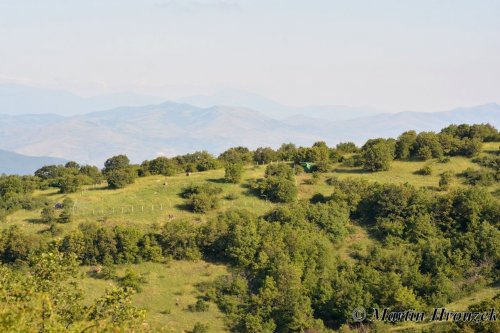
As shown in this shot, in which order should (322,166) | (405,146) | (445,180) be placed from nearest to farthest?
(445,180) → (322,166) → (405,146)

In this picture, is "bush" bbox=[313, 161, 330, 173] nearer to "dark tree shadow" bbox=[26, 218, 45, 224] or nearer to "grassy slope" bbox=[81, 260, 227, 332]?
"grassy slope" bbox=[81, 260, 227, 332]

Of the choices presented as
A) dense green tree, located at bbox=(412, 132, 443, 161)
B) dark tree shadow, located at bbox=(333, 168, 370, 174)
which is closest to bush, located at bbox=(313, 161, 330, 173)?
dark tree shadow, located at bbox=(333, 168, 370, 174)

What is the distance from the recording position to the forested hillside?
174 feet

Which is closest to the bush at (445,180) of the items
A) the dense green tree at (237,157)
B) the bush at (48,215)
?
the dense green tree at (237,157)

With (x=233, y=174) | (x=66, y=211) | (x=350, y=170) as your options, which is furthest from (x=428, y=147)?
(x=66, y=211)

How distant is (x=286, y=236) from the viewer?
205 feet

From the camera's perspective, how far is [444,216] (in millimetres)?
66000

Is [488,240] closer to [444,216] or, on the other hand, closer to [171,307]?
[444,216]

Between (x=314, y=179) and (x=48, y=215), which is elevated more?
(x=314, y=179)

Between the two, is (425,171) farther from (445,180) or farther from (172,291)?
(172,291)

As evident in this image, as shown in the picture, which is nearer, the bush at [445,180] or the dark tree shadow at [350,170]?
the bush at [445,180]

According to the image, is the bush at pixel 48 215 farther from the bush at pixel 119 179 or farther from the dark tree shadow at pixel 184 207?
the dark tree shadow at pixel 184 207

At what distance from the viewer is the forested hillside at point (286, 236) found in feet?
174

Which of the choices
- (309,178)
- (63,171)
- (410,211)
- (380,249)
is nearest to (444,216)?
(410,211)
